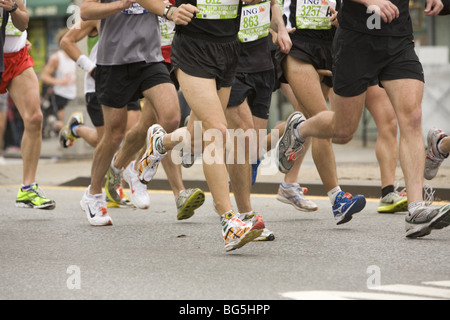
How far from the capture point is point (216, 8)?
5742mm

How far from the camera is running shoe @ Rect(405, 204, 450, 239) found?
19.0ft

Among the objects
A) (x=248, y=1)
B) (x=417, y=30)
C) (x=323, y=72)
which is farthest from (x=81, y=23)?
(x=417, y=30)

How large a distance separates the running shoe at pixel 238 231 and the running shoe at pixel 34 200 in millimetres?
2375

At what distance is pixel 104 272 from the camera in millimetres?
5254

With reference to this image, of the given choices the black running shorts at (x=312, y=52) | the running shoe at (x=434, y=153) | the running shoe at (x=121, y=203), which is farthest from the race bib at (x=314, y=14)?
the running shoe at (x=121, y=203)

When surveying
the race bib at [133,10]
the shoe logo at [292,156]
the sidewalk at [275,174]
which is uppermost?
the race bib at [133,10]

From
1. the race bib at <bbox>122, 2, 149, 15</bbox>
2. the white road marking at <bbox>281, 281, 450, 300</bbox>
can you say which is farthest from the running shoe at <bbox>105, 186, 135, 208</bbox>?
the white road marking at <bbox>281, 281, 450, 300</bbox>

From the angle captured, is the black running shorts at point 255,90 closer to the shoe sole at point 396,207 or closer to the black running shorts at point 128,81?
the black running shorts at point 128,81

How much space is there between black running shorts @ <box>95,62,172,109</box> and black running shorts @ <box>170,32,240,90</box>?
1275 mm

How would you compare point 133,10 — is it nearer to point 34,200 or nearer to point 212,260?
point 34,200

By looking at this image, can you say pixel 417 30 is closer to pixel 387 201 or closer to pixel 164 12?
pixel 387 201

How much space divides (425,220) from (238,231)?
115 cm

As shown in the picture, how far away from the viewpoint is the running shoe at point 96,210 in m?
7.29
